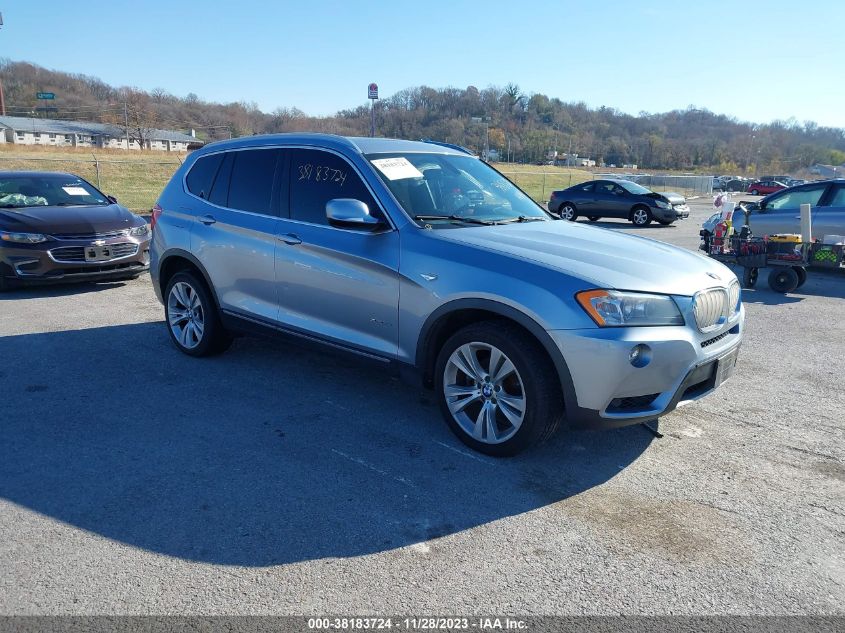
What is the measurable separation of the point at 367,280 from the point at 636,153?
136m

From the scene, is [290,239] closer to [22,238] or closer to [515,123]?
[22,238]

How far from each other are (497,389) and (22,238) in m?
7.30

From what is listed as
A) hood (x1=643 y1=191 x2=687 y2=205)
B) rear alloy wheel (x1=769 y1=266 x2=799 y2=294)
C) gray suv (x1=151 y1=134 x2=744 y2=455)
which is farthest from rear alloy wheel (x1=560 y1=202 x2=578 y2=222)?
gray suv (x1=151 y1=134 x2=744 y2=455)

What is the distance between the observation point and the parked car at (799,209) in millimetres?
11289

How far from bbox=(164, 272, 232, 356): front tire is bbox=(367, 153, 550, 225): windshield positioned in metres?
2.12

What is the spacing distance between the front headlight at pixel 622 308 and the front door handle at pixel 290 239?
7.26 feet

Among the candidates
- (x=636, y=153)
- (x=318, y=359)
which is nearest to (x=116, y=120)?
(x=636, y=153)

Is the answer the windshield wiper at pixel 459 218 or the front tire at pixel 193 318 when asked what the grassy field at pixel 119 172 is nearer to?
the front tire at pixel 193 318

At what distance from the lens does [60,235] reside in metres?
8.48

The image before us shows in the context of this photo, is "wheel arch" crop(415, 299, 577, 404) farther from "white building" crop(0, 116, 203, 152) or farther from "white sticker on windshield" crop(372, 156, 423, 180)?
"white building" crop(0, 116, 203, 152)

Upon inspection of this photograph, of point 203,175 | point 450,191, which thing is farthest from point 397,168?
point 203,175

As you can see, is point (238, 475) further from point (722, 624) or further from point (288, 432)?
point (722, 624)

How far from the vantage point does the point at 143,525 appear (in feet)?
10.4

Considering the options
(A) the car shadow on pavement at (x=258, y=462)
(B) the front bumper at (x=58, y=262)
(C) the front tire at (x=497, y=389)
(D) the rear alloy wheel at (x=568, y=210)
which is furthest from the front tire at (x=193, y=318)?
(D) the rear alloy wheel at (x=568, y=210)
